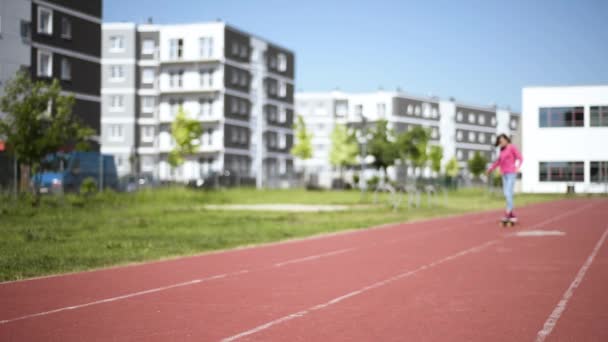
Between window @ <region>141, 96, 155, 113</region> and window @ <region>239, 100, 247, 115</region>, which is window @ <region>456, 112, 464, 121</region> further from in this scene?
window @ <region>141, 96, 155, 113</region>

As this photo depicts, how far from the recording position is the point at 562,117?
21672 millimetres

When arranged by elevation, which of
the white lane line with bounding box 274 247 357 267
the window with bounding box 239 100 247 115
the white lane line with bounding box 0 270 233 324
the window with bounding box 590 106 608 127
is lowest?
the white lane line with bounding box 0 270 233 324

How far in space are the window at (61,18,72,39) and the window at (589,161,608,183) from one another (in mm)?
38993

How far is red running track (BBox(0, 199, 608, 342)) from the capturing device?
629 cm

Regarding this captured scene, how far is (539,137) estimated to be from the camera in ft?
80.3

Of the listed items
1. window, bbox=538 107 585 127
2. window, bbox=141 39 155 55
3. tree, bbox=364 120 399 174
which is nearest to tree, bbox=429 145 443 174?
tree, bbox=364 120 399 174

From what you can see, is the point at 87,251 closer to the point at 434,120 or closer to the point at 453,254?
the point at 453,254

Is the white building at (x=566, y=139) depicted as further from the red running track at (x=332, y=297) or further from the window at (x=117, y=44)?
the window at (x=117, y=44)

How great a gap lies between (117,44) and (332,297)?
69045 mm

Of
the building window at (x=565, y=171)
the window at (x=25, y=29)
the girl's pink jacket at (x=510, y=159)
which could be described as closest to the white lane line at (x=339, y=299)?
the girl's pink jacket at (x=510, y=159)

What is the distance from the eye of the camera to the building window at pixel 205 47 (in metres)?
72.3

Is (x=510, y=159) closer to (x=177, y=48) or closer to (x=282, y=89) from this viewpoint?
(x=177, y=48)

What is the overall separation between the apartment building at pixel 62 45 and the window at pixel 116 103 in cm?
2003

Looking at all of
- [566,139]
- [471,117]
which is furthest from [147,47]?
[471,117]
